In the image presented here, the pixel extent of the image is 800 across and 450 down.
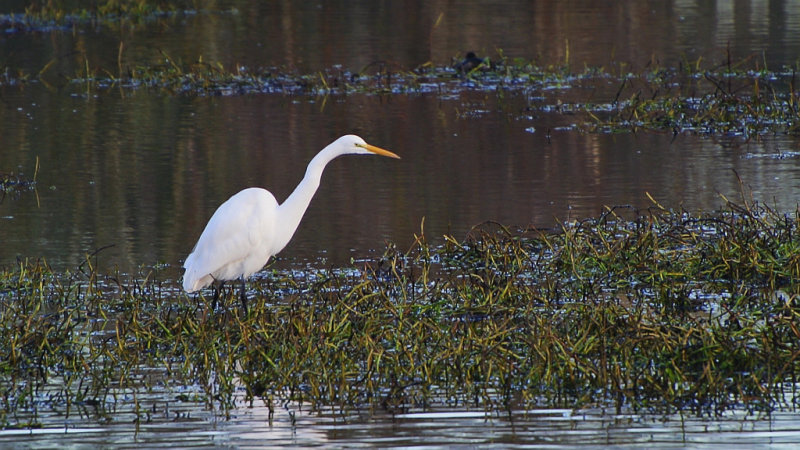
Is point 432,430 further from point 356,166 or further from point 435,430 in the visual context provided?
point 356,166

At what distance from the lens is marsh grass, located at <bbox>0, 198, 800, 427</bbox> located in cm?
623

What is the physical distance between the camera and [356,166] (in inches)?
541

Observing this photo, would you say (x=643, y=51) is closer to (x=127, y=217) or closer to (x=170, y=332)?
(x=127, y=217)

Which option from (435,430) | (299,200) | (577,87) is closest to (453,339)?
(435,430)

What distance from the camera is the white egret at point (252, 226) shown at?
798 centimetres

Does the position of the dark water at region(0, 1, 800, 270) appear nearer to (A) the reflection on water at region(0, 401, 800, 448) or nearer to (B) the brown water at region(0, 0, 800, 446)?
(B) the brown water at region(0, 0, 800, 446)

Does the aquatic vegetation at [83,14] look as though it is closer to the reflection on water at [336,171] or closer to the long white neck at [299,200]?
the reflection on water at [336,171]

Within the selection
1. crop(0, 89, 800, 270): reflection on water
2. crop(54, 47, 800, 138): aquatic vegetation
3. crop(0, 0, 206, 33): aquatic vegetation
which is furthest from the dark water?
crop(0, 0, 206, 33): aquatic vegetation

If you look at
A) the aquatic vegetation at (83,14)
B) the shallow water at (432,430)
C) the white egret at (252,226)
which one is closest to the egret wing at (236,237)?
the white egret at (252,226)

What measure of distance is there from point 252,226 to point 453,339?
5.75 ft

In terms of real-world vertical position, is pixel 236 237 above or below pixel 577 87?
below

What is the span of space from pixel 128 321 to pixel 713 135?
9293 millimetres

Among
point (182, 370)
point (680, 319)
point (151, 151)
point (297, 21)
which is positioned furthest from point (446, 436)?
point (297, 21)

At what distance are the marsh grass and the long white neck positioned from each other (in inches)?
16.2
